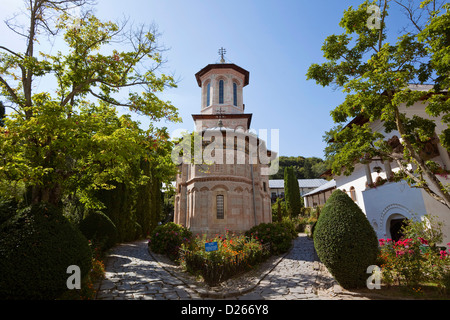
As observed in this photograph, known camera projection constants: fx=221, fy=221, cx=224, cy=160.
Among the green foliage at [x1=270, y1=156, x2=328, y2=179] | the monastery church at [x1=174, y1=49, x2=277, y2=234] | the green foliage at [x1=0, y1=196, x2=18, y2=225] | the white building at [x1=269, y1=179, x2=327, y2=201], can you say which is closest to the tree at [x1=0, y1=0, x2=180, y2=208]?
the green foliage at [x1=0, y1=196, x2=18, y2=225]

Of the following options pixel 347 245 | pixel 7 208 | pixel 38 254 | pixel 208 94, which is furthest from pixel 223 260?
pixel 208 94

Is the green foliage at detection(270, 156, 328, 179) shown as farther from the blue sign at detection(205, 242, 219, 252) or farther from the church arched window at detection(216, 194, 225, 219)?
the blue sign at detection(205, 242, 219, 252)

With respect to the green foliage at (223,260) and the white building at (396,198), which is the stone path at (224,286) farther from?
the white building at (396,198)

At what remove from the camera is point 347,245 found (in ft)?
19.5

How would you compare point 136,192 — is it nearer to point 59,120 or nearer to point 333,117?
point 59,120

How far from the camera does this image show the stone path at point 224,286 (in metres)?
6.01

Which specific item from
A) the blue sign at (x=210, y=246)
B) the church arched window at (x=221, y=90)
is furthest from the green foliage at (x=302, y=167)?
the blue sign at (x=210, y=246)

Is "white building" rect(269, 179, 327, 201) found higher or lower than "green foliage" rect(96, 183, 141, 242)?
higher

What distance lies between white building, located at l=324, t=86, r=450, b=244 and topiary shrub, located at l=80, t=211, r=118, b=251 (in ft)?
42.1

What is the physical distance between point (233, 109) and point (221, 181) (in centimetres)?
875

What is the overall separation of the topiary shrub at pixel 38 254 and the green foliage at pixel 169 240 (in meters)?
6.30

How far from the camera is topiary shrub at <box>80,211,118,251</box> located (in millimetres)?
10938

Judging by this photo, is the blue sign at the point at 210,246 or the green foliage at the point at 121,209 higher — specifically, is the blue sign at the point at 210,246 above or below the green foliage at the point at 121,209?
below

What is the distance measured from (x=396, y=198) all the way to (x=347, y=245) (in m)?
6.34
